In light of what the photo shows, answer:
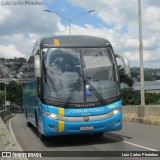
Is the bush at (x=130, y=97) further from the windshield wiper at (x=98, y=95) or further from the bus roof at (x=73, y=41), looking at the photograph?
the windshield wiper at (x=98, y=95)

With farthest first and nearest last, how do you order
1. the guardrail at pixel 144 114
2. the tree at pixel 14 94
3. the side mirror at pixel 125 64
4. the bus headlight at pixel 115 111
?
1. the tree at pixel 14 94
2. the guardrail at pixel 144 114
3. the side mirror at pixel 125 64
4. the bus headlight at pixel 115 111

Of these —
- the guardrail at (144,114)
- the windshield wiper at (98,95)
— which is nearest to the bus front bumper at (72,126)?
the windshield wiper at (98,95)

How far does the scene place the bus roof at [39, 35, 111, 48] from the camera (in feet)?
42.9

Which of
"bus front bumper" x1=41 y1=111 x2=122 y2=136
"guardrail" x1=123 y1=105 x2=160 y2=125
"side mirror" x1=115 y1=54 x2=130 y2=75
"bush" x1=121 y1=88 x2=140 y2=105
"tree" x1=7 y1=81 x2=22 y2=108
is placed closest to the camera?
"bus front bumper" x1=41 y1=111 x2=122 y2=136

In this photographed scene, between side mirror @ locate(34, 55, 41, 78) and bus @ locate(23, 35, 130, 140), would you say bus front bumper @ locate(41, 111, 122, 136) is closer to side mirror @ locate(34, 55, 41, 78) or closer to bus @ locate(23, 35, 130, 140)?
bus @ locate(23, 35, 130, 140)

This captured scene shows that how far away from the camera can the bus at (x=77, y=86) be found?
1220cm

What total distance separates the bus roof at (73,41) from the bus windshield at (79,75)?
143 mm

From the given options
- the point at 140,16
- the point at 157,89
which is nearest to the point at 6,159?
the point at 140,16

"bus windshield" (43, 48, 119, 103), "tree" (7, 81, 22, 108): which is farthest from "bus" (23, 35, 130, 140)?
"tree" (7, 81, 22, 108)

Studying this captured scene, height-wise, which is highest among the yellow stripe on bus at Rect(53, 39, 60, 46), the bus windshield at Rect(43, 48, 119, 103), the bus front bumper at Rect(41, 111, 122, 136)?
the yellow stripe on bus at Rect(53, 39, 60, 46)

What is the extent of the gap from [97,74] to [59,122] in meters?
1.92

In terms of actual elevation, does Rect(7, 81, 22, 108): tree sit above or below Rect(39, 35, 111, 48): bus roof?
below

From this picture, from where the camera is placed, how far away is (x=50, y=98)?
12.3 m

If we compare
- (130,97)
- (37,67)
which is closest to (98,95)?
(37,67)
